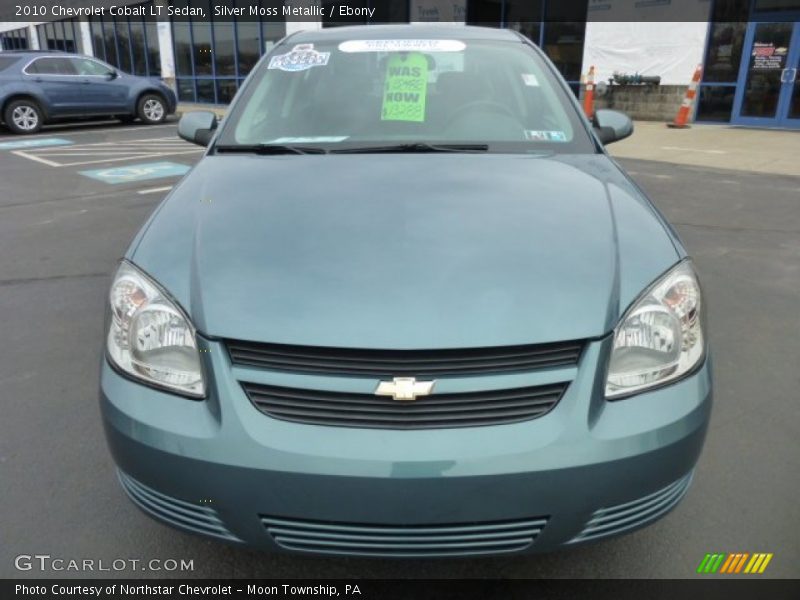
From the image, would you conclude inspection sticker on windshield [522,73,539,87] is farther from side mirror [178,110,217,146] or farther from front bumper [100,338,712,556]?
front bumper [100,338,712,556]

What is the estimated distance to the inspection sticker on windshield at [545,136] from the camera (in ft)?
8.21

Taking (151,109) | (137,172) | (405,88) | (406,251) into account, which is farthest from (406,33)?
(151,109)

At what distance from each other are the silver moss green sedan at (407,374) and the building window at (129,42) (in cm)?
2320

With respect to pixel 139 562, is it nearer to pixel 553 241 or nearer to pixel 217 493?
pixel 217 493

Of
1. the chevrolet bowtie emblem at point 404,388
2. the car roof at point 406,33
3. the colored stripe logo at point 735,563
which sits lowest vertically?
the colored stripe logo at point 735,563

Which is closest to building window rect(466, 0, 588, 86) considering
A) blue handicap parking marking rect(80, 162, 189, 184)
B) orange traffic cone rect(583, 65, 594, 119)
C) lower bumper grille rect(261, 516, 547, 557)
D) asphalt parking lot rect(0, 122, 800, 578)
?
orange traffic cone rect(583, 65, 594, 119)

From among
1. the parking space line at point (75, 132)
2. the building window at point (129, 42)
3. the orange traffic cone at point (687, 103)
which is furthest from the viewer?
the building window at point (129, 42)

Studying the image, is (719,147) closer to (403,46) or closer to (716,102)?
(716,102)

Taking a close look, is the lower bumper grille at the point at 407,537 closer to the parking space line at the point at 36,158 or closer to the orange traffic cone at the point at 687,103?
the parking space line at the point at 36,158

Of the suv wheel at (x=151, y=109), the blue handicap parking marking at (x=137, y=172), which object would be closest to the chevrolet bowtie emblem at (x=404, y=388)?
the blue handicap parking marking at (x=137, y=172)

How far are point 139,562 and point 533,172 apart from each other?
180cm

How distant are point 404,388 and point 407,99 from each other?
160 cm

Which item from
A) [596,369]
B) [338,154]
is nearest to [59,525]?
[338,154]

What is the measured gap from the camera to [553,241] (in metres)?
1.74
